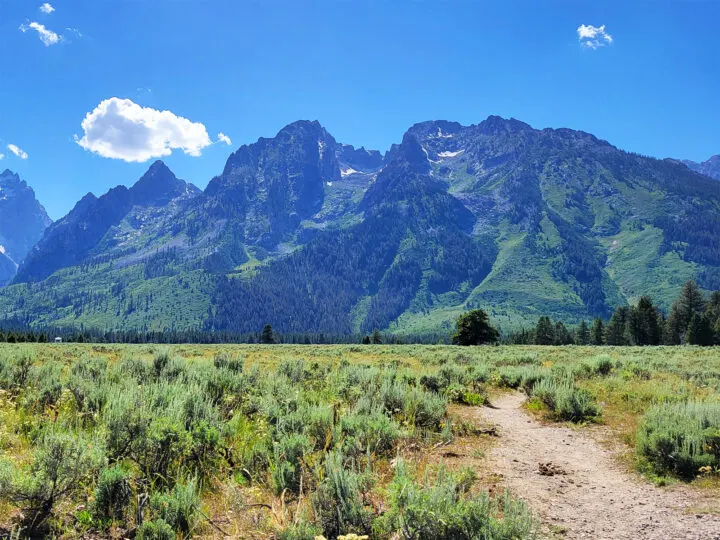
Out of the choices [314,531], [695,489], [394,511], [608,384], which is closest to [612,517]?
[695,489]

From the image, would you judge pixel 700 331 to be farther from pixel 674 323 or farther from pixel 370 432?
pixel 370 432

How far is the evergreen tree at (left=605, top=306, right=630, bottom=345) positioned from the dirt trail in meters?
93.2

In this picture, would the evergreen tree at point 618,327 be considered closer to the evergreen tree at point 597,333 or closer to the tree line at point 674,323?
the tree line at point 674,323

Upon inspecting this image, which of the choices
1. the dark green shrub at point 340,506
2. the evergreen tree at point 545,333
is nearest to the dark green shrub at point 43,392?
the dark green shrub at point 340,506

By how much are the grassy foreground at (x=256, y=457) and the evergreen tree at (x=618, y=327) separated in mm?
88574

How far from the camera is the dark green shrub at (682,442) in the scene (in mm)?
6973

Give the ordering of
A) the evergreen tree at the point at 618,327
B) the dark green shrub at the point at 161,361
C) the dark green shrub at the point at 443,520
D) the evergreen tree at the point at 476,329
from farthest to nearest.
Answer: the evergreen tree at the point at 618,327 → the evergreen tree at the point at 476,329 → the dark green shrub at the point at 161,361 → the dark green shrub at the point at 443,520

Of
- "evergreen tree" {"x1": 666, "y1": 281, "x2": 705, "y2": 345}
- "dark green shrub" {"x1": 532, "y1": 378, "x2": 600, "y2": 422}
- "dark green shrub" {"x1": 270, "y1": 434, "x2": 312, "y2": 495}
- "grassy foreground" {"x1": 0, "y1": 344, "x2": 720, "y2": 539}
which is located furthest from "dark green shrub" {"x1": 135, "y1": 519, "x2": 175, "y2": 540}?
"evergreen tree" {"x1": 666, "y1": 281, "x2": 705, "y2": 345}

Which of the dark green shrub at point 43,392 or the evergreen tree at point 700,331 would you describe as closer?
the dark green shrub at point 43,392

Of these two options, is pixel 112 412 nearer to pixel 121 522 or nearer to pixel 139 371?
pixel 121 522

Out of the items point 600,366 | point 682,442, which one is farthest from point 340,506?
point 600,366

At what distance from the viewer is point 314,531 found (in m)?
4.10

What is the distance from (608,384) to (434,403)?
9351 millimetres

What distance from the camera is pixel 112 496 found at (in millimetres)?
4812
